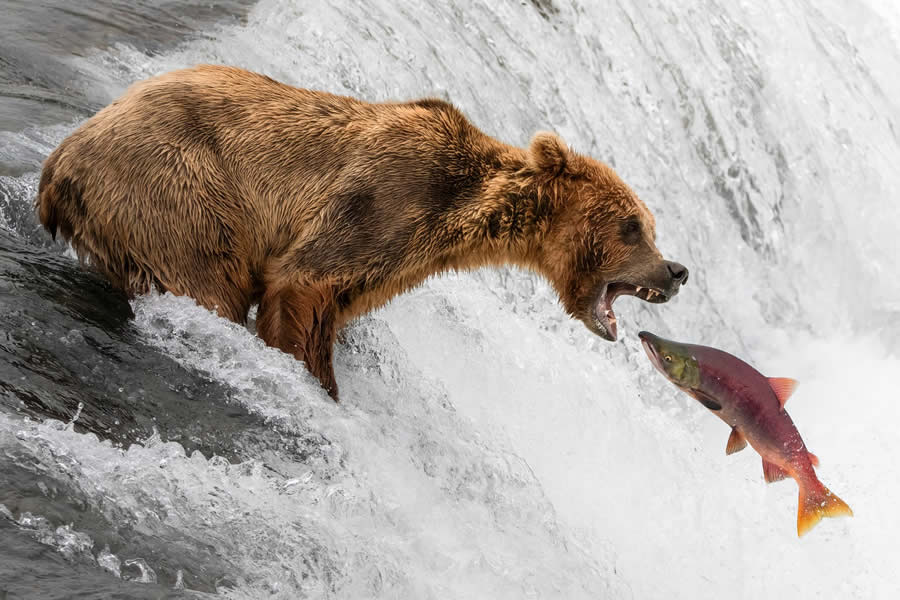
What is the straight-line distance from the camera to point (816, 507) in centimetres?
475

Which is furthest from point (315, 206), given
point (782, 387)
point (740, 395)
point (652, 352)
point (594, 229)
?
point (782, 387)

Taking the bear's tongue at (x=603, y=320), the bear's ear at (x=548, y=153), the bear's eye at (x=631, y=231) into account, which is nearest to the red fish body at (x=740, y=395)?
the bear's tongue at (x=603, y=320)

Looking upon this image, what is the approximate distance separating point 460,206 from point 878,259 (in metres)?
6.11

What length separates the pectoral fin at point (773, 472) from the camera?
15.3ft

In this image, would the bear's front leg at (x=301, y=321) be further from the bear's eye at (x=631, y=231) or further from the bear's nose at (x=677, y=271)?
the bear's nose at (x=677, y=271)

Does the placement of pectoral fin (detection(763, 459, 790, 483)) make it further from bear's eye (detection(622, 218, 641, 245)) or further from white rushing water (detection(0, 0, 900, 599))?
bear's eye (detection(622, 218, 641, 245))

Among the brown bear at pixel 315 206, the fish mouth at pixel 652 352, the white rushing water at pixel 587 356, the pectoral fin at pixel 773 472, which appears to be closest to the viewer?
the white rushing water at pixel 587 356

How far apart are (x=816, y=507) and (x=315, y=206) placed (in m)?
2.49

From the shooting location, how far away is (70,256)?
460cm

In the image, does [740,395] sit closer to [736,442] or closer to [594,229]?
[736,442]

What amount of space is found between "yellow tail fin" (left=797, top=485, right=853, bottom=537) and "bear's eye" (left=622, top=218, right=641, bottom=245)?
4.23ft

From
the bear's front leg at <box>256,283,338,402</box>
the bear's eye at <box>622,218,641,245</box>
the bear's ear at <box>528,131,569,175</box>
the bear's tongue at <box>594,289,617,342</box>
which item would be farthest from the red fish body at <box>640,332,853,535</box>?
the bear's front leg at <box>256,283,338,402</box>

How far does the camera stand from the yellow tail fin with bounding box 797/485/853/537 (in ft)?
15.5

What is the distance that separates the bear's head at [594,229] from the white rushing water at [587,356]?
95 cm
